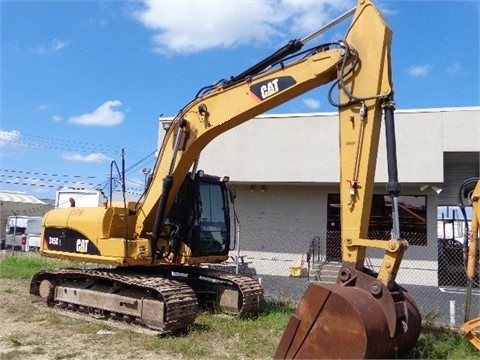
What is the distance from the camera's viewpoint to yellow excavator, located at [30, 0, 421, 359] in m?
5.50

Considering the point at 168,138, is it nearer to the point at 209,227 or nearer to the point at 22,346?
the point at 209,227

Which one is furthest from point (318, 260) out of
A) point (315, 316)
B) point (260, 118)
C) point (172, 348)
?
point (315, 316)

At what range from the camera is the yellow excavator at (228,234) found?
5.50 m

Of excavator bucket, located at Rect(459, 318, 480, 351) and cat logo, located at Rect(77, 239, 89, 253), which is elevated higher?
cat logo, located at Rect(77, 239, 89, 253)

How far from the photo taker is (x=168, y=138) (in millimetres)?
9117

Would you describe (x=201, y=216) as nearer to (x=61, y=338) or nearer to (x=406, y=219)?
(x=61, y=338)

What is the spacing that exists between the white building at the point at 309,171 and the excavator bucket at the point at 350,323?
12.3m

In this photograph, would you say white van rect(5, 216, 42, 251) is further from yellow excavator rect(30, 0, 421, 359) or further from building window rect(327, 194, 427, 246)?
yellow excavator rect(30, 0, 421, 359)

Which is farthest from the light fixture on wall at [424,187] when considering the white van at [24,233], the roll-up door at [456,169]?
the white van at [24,233]

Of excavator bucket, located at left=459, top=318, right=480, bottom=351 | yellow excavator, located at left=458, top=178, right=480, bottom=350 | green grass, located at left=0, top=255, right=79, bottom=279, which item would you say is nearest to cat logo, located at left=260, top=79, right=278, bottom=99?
yellow excavator, located at left=458, top=178, right=480, bottom=350

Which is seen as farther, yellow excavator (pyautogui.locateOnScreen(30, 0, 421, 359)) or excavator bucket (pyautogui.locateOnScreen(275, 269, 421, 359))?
yellow excavator (pyautogui.locateOnScreen(30, 0, 421, 359))

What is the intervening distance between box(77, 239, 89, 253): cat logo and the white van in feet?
64.1

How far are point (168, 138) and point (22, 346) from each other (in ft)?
12.9

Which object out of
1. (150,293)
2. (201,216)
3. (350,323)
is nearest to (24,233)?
(201,216)
